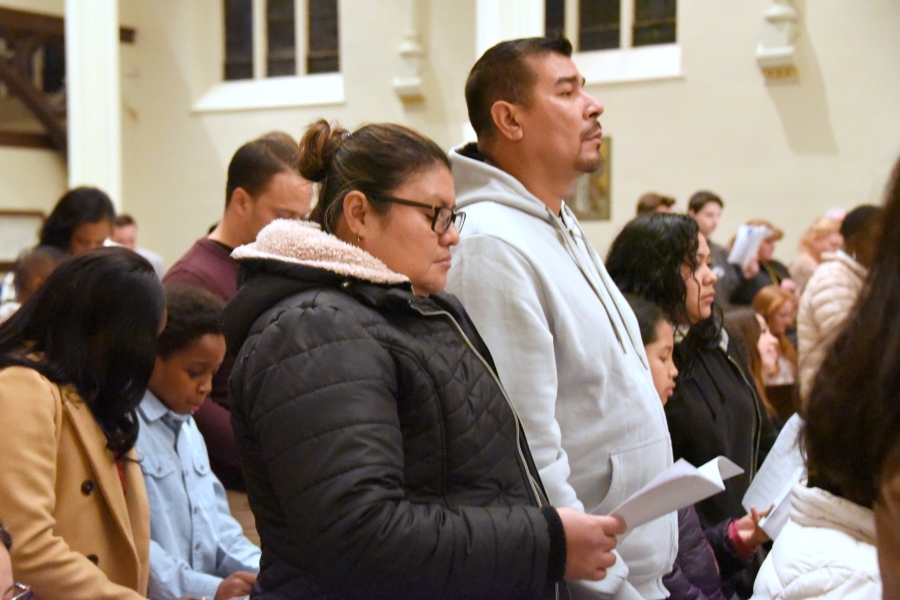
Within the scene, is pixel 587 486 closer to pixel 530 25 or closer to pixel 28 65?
pixel 530 25

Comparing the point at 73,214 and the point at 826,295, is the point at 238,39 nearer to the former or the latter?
the point at 73,214

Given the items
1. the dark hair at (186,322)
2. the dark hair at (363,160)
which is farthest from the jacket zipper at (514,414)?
the dark hair at (186,322)

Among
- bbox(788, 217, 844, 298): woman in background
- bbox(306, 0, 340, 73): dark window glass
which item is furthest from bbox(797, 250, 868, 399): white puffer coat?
bbox(306, 0, 340, 73): dark window glass

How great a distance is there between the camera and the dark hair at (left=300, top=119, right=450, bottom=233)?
1.88 meters

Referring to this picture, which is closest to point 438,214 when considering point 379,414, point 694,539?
point 379,414

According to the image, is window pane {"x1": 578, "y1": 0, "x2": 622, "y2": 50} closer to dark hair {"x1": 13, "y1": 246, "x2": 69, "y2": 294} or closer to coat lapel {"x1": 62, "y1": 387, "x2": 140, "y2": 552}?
dark hair {"x1": 13, "y1": 246, "x2": 69, "y2": 294}

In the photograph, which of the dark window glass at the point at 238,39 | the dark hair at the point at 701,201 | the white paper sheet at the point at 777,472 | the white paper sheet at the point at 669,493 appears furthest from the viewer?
the dark window glass at the point at 238,39

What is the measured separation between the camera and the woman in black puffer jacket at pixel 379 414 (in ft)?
5.35

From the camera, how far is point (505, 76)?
251 centimetres

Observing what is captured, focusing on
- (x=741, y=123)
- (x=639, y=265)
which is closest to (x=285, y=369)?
(x=639, y=265)

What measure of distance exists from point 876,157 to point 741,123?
1.20 m

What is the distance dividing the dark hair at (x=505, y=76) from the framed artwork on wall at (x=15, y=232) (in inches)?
384

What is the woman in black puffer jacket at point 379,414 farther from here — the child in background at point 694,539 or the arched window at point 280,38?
the arched window at point 280,38

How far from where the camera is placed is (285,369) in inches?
65.7
